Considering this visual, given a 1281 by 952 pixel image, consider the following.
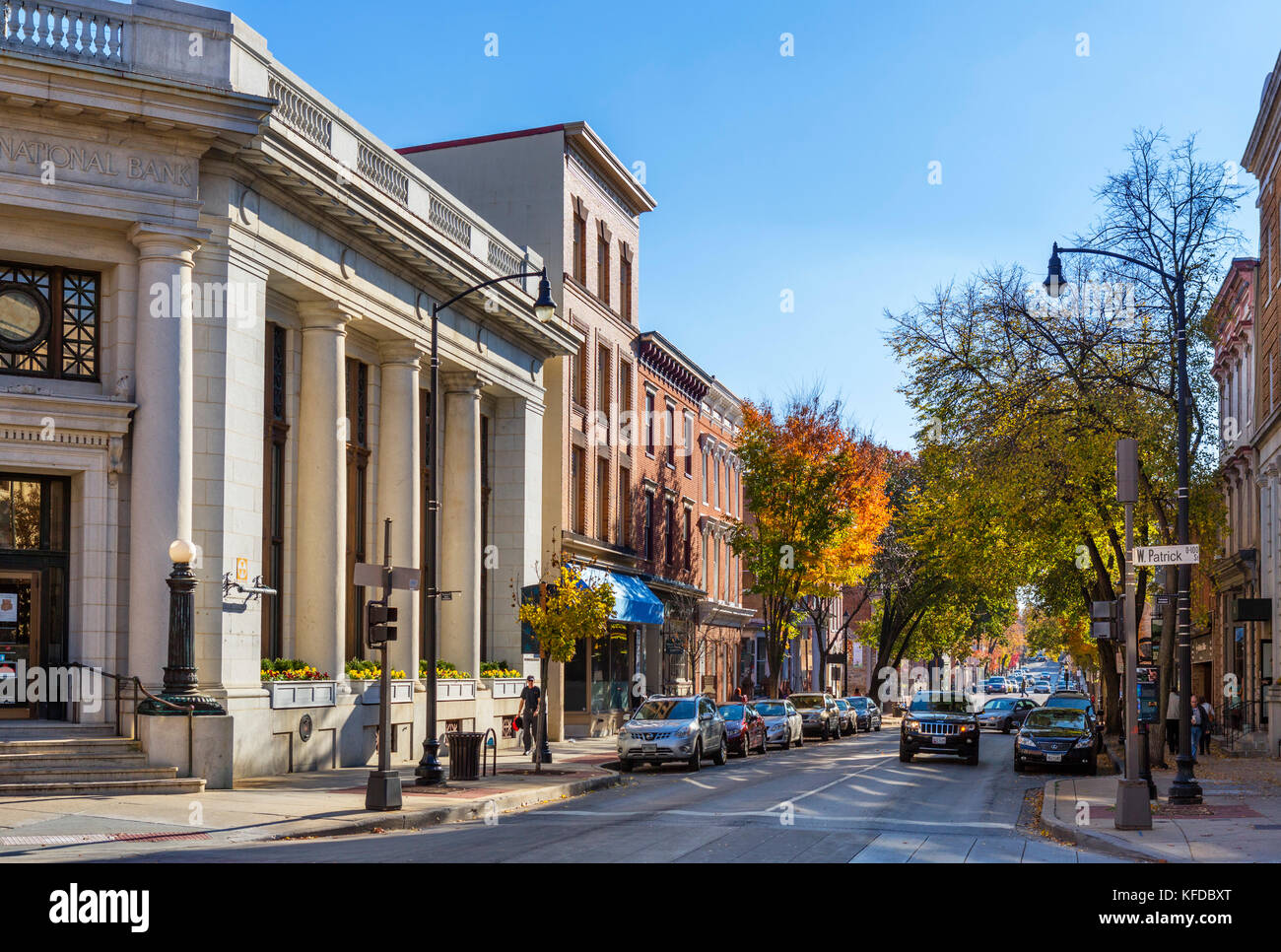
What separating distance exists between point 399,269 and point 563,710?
675 inches

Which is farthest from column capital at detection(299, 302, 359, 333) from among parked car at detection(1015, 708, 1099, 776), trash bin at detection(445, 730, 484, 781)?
parked car at detection(1015, 708, 1099, 776)

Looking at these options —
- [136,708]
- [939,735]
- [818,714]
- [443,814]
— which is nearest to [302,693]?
[136,708]

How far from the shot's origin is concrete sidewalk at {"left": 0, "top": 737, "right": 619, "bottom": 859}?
1542 cm

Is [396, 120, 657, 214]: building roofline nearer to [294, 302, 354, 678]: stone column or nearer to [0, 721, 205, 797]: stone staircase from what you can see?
[294, 302, 354, 678]: stone column

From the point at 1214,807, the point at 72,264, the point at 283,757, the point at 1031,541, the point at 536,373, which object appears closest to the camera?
the point at 1214,807

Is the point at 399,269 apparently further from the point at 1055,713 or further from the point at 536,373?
the point at 1055,713

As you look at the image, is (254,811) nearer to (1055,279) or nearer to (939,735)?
(1055,279)

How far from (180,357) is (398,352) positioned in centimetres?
822

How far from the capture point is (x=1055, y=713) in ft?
105

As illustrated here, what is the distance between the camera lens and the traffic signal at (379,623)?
62.2 ft

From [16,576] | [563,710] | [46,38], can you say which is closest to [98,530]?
[16,576]

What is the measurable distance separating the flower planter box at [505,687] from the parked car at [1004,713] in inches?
1038

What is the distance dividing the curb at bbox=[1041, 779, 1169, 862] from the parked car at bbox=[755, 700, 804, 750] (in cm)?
1931

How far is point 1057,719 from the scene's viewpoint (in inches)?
1242
